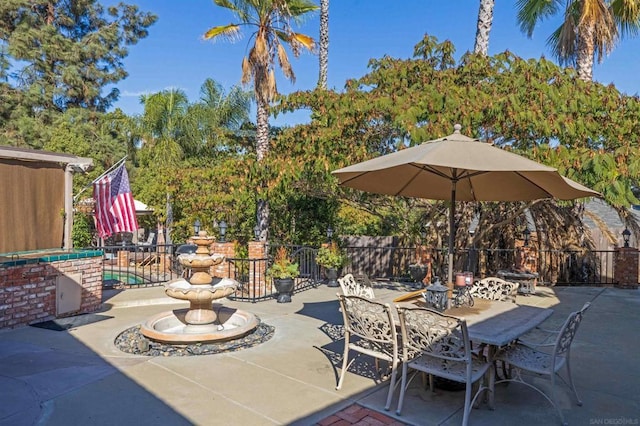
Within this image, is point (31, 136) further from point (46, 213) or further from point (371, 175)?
point (371, 175)

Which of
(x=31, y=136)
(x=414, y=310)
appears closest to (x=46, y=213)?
(x=414, y=310)

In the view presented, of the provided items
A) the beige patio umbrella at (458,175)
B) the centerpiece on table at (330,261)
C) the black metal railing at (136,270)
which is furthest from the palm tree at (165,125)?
the beige patio umbrella at (458,175)

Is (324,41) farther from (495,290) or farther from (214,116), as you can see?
(495,290)

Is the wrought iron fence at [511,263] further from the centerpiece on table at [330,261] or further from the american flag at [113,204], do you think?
the american flag at [113,204]

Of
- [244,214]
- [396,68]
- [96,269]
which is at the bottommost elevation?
[96,269]

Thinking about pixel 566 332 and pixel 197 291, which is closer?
pixel 566 332

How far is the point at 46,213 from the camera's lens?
686cm

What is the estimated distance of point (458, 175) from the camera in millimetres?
4781

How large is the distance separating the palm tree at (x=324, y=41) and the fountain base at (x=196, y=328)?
33.2 feet

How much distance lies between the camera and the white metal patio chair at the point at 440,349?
309 centimetres

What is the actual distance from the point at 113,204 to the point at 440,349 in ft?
21.7

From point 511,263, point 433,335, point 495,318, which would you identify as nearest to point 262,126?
point 511,263

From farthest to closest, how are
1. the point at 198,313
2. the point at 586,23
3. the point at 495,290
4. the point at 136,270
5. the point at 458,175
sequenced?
the point at 136,270 → the point at 586,23 → the point at 198,313 → the point at 495,290 → the point at 458,175

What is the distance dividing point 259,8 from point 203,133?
7987mm
